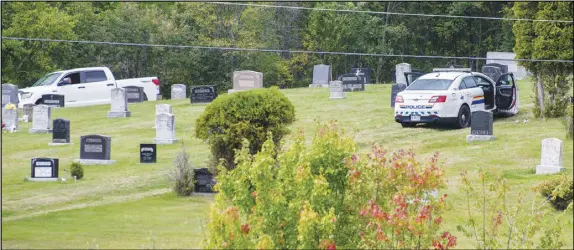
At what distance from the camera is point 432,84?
27.2 meters

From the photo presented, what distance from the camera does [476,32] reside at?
5625 cm

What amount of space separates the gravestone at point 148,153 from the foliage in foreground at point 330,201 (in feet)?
42.5

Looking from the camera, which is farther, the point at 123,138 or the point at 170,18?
the point at 170,18

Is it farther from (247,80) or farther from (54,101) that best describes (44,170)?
(54,101)

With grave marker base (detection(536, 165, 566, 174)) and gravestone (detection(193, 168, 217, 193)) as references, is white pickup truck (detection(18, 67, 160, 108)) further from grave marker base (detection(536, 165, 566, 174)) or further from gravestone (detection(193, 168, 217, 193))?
grave marker base (detection(536, 165, 566, 174))

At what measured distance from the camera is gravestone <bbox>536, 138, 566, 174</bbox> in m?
20.2

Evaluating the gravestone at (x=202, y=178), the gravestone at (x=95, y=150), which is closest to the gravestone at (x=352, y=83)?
the gravestone at (x=95, y=150)

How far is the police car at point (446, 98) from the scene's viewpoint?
26.5 meters

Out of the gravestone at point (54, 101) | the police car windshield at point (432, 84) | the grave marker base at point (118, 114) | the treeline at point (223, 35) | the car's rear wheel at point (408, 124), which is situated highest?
the treeline at point (223, 35)

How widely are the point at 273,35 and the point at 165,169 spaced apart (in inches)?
1148

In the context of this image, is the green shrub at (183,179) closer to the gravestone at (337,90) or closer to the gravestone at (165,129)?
the gravestone at (165,129)

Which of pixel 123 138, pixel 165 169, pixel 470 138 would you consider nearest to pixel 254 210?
pixel 165 169

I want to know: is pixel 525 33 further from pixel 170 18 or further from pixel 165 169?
pixel 170 18

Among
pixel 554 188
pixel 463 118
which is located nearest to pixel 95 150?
pixel 463 118
